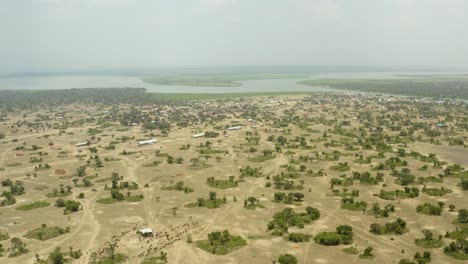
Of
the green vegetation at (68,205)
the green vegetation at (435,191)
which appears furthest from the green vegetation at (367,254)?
the green vegetation at (68,205)

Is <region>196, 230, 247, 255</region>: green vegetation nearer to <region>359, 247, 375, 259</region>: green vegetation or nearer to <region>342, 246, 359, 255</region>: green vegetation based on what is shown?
<region>342, 246, 359, 255</region>: green vegetation

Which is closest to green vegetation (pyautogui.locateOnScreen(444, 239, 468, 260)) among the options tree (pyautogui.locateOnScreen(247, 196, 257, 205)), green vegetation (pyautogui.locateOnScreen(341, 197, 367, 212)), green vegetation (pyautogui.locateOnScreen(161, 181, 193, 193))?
green vegetation (pyautogui.locateOnScreen(341, 197, 367, 212))

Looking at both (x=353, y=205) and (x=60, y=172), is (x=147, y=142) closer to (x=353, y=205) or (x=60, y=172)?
(x=60, y=172)

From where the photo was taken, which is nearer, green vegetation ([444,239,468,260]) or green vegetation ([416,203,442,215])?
green vegetation ([444,239,468,260])

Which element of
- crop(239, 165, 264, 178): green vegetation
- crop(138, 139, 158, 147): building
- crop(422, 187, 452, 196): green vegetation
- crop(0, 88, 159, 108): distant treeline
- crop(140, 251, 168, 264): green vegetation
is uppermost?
crop(0, 88, 159, 108): distant treeline

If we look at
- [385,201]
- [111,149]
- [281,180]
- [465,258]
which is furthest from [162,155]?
[465,258]

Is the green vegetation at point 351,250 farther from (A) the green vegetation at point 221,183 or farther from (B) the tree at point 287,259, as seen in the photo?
(A) the green vegetation at point 221,183
